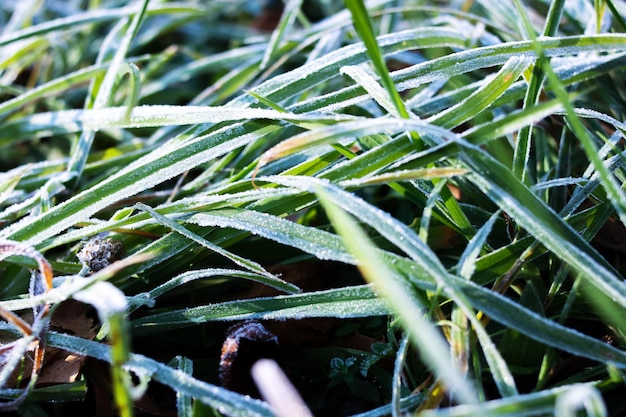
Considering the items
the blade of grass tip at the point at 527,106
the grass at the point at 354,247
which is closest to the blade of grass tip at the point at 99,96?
the grass at the point at 354,247

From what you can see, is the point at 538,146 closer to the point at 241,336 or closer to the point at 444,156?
the point at 444,156

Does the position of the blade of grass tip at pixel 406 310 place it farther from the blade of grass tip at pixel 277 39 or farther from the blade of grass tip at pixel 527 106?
the blade of grass tip at pixel 277 39

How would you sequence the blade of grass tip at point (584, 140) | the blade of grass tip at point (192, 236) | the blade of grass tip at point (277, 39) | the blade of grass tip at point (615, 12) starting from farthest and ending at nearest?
the blade of grass tip at point (277, 39)
the blade of grass tip at point (615, 12)
the blade of grass tip at point (192, 236)
the blade of grass tip at point (584, 140)

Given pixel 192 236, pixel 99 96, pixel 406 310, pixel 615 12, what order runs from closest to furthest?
pixel 406 310
pixel 192 236
pixel 615 12
pixel 99 96

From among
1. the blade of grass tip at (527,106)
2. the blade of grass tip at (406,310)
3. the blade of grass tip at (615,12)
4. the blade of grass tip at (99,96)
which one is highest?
the blade of grass tip at (99,96)

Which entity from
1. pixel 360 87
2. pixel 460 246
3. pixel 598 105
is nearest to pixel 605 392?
pixel 460 246

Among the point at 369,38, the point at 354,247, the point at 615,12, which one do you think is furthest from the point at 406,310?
the point at 615,12

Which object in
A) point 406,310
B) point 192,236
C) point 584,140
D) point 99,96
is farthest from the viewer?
point 99,96

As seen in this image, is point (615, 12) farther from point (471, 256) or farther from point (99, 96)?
point (99, 96)
